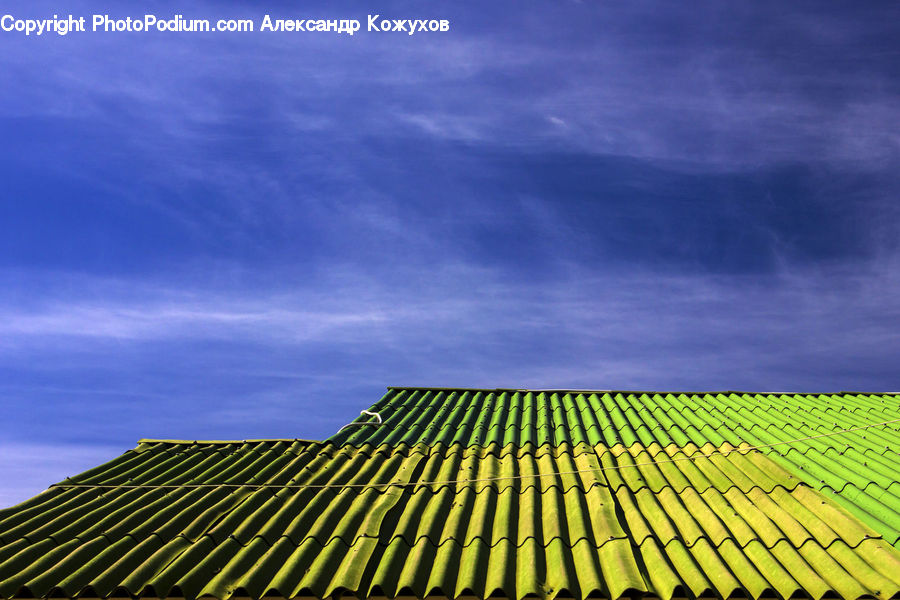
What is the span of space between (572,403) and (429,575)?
6.30m

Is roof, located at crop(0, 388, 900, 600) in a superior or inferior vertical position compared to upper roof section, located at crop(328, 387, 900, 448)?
inferior

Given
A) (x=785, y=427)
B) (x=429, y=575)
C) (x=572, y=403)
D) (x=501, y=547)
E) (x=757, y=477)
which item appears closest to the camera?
(x=429, y=575)

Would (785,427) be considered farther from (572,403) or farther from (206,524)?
(206,524)

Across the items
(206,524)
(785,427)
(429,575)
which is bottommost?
(429,575)

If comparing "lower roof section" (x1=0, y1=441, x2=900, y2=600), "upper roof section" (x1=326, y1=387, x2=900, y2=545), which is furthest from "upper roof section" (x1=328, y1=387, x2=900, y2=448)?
"lower roof section" (x1=0, y1=441, x2=900, y2=600)

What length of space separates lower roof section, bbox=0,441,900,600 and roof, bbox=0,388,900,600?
2cm

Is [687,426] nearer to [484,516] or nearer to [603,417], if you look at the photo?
[603,417]

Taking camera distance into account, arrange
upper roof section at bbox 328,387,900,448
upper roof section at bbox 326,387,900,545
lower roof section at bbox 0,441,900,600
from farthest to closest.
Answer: upper roof section at bbox 328,387,900,448 → upper roof section at bbox 326,387,900,545 → lower roof section at bbox 0,441,900,600

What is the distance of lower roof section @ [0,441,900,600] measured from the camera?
13.8ft

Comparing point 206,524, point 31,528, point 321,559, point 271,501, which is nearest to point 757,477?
point 321,559

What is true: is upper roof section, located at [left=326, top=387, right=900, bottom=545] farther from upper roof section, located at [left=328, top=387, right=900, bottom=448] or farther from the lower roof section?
the lower roof section

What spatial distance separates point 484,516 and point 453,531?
380 millimetres

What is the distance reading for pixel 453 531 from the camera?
493cm

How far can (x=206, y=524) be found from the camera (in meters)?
5.35
